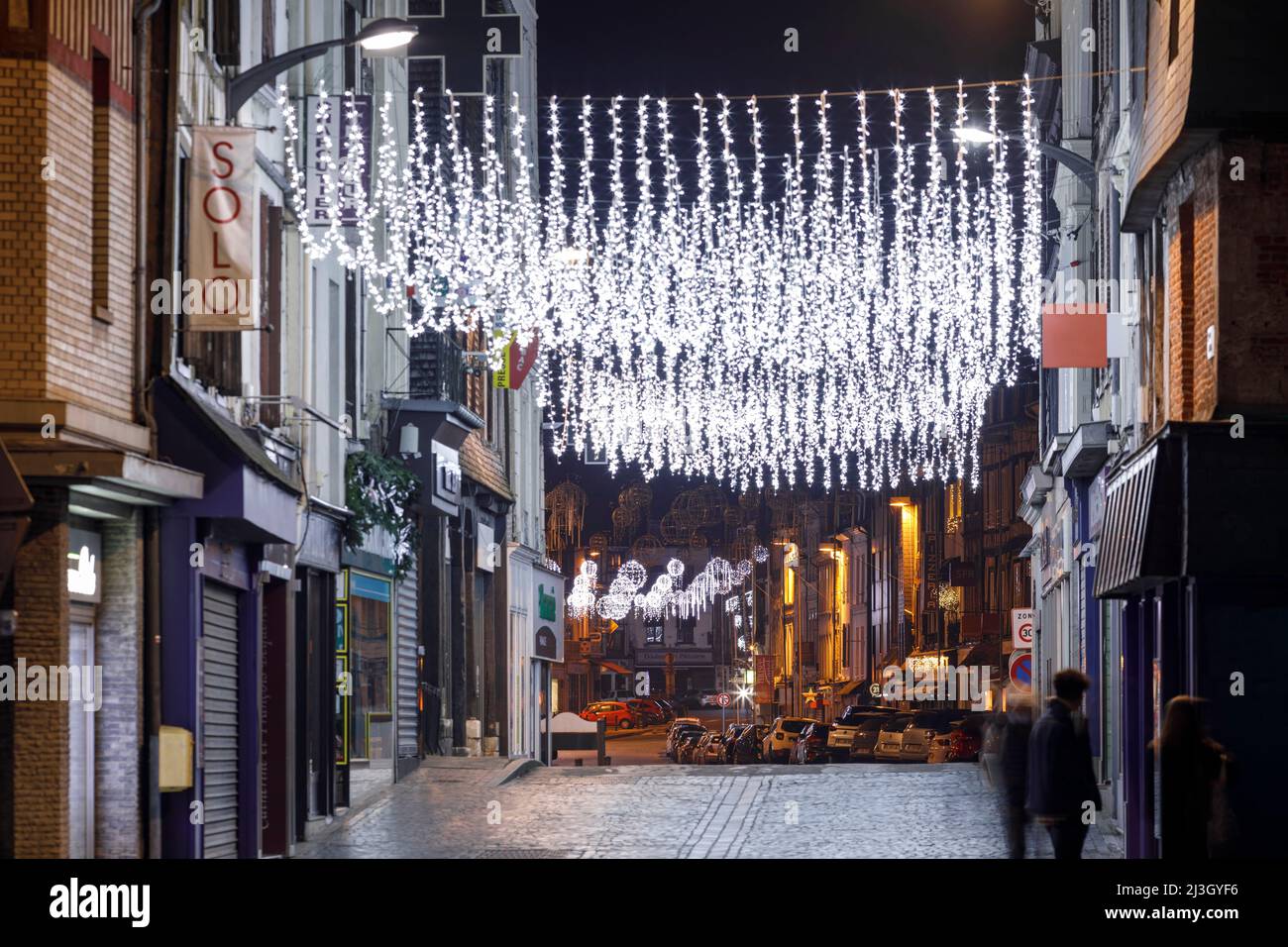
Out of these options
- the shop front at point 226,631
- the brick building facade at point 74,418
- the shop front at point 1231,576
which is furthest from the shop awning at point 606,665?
the shop front at point 1231,576

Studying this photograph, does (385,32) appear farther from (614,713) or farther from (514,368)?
(614,713)

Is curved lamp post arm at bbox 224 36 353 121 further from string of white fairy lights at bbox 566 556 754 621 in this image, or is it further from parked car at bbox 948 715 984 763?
string of white fairy lights at bbox 566 556 754 621

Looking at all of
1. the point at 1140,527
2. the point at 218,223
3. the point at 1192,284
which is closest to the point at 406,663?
the point at 218,223

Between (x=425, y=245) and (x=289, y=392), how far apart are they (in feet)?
33.5

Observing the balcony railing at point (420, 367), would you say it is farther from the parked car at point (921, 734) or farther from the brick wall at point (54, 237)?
the parked car at point (921, 734)

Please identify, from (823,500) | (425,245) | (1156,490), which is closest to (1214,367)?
(1156,490)

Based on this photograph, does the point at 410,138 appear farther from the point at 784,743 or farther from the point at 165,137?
the point at 784,743

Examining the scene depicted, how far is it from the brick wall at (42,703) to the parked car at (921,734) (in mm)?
31347

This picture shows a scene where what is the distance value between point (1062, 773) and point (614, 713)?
79.1m

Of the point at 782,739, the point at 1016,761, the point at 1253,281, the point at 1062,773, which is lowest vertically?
the point at 782,739

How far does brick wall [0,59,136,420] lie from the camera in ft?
52.8

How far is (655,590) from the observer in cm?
12862

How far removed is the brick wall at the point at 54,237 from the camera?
1609cm

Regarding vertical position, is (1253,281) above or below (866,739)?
above
